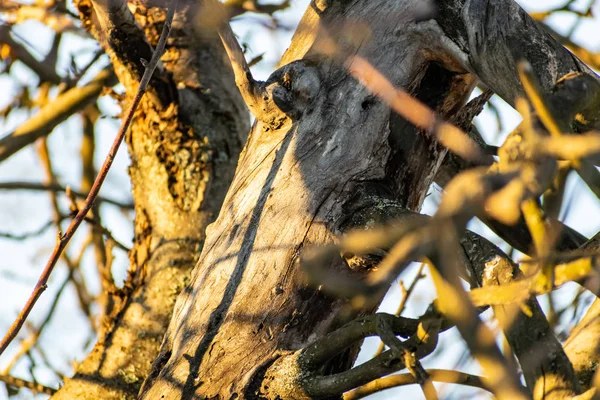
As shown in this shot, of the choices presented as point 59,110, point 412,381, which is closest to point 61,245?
point 412,381

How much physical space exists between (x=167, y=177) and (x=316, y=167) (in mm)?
1145

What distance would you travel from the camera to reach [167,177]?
2828mm

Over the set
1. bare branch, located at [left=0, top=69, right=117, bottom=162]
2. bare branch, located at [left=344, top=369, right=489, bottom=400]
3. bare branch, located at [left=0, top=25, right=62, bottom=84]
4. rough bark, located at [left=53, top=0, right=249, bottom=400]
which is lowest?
bare branch, located at [left=344, top=369, right=489, bottom=400]

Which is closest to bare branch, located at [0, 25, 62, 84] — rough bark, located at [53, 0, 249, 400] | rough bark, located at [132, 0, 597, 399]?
rough bark, located at [53, 0, 249, 400]

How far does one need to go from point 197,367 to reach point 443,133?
856 mm

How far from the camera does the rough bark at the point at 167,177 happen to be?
8.60 ft

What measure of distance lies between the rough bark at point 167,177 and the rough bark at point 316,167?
0.81 meters

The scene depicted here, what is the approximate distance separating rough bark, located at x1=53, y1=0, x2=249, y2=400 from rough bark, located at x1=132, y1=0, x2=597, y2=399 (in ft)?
2.67

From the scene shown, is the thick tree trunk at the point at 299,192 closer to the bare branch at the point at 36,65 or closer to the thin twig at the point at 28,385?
the thin twig at the point at 28,385

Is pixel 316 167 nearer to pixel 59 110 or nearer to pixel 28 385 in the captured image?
pixel 28 385

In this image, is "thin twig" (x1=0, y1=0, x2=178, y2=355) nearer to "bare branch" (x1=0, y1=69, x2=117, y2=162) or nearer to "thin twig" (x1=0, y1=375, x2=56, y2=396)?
"thin twig" (x1=0, y1=375, x2=56, y2=396)

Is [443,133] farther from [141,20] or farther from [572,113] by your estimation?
[141,20]

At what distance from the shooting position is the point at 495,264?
5.44ft

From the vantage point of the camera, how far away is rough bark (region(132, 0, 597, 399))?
5.62ft
